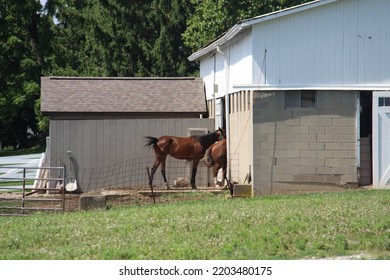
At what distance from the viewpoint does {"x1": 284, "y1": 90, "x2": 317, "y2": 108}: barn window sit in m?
25.9

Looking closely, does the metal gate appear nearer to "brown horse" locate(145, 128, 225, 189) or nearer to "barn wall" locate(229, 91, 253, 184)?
"brown horse" locate(145, 128, 225, 189)

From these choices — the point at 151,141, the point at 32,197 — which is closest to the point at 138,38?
the point at 151,141

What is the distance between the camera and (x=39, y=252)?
50.3 feet

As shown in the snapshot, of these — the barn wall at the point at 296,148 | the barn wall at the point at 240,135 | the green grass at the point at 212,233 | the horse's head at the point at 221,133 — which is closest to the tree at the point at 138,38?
the horse's head at the point at 221,133

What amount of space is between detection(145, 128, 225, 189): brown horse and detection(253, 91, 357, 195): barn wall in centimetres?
341

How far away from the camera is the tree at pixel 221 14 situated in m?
47.0

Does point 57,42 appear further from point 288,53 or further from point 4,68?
point 288,53

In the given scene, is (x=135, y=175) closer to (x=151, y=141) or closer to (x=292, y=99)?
(x=151, y=141)

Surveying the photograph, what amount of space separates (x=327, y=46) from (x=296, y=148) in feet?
9.66

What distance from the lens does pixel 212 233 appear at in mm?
16203

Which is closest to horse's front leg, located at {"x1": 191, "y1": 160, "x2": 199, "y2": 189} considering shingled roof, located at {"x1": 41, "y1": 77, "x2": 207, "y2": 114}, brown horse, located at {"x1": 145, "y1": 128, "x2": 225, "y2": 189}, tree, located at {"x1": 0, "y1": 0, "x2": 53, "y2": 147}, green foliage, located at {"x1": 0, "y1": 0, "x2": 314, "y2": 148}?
brown horse, located at {"x1": 145, "y1": 128, "x2": 225, "y2": 189}

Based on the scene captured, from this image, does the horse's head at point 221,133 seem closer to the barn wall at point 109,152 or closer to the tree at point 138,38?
the barn wall at point 109,152

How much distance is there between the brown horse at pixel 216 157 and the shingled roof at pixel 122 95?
3.28 meters
